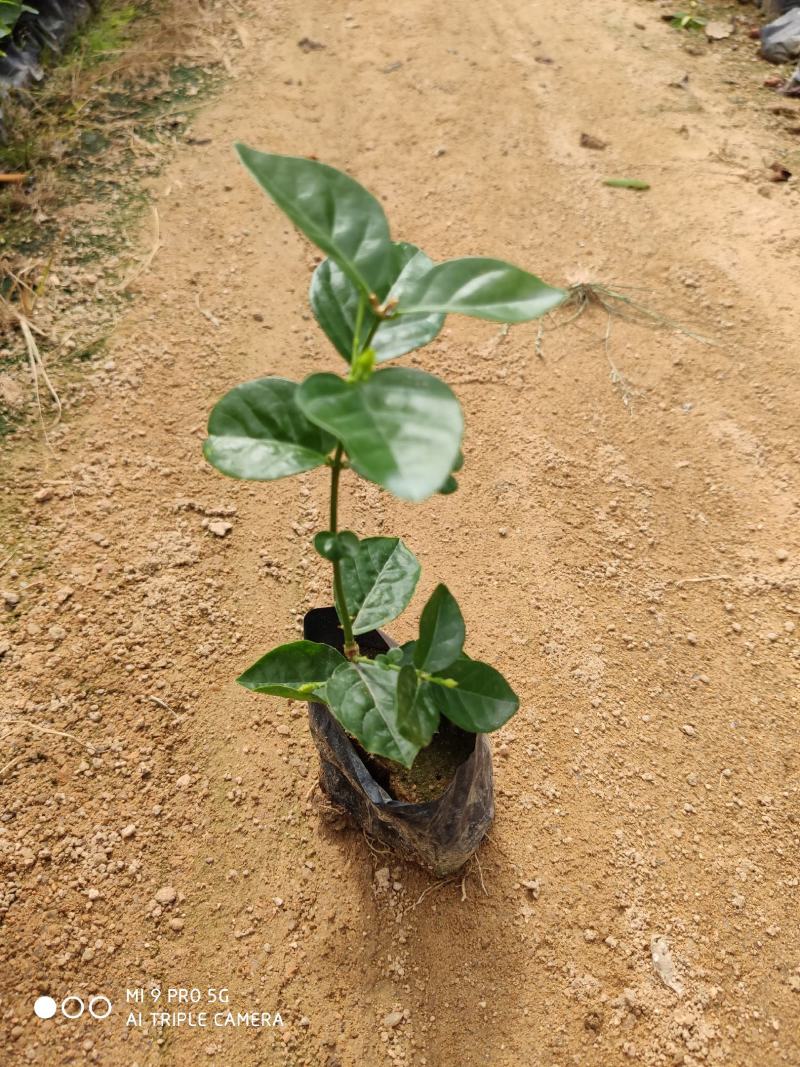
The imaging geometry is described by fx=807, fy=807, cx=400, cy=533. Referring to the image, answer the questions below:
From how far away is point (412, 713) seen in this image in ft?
3.99

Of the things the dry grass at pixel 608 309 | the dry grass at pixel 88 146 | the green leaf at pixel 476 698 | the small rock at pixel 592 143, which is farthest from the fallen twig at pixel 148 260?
the green leaf at pixel 476 698

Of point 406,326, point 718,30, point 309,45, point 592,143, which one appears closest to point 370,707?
point 406,326

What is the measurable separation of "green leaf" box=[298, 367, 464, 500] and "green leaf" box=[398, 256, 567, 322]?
0.32 ft

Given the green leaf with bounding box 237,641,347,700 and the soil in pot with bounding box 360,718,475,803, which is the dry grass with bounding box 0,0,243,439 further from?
the soil in pot with bounding box 360,718,475,803

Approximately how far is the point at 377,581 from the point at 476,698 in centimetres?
30

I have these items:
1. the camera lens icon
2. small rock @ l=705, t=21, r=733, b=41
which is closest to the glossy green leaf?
the camera lens icon

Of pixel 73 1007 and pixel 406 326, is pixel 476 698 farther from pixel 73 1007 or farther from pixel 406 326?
pixel 73 1007

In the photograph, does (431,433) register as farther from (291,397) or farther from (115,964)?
(115,964)

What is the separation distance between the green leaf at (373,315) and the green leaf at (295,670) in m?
0.54

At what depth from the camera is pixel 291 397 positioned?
1.09 meters

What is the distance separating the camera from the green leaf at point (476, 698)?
1292mm

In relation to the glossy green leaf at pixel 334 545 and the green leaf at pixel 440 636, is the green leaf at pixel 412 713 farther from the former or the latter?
the glossy green leaf at pixel 334 545

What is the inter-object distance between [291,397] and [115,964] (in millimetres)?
1205

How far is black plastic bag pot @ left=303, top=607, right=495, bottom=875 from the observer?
141 cm
